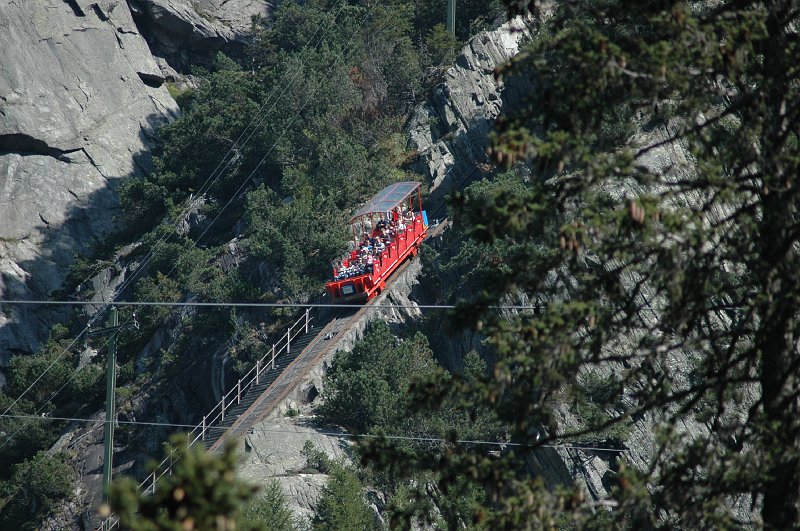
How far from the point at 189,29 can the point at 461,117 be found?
2769 centimetres

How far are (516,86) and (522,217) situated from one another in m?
44.5

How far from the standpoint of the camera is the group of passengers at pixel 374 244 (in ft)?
139

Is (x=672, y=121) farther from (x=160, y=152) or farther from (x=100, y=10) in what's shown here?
(x=100, y=10)

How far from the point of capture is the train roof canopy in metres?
43.7

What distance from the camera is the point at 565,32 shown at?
10.7 m

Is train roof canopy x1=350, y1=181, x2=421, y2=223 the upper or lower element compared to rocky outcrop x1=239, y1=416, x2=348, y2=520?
upper

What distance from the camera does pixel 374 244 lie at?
1730 inches

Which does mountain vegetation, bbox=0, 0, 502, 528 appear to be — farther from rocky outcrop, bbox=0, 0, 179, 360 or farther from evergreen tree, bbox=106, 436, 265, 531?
evergreen tree, bbox=106, 436, 265, 531

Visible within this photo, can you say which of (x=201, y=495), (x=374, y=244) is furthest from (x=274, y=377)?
(x=201, y=495)

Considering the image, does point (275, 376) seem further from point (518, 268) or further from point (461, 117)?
point (518, 268)

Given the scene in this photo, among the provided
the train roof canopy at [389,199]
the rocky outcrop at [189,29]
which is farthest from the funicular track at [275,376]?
the rocky outcrop at [189,29]

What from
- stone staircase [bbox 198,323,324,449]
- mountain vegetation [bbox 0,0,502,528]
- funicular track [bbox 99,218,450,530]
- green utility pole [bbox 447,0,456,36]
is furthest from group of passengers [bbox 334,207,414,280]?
green utility pole [bbox 447,0,456,36]

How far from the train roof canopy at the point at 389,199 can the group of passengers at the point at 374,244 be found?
35cm

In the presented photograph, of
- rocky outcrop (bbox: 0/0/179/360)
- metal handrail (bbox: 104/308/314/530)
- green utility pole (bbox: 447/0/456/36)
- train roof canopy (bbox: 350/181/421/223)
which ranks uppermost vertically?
rocky outcrop (bbox: 0/0/179/360)
